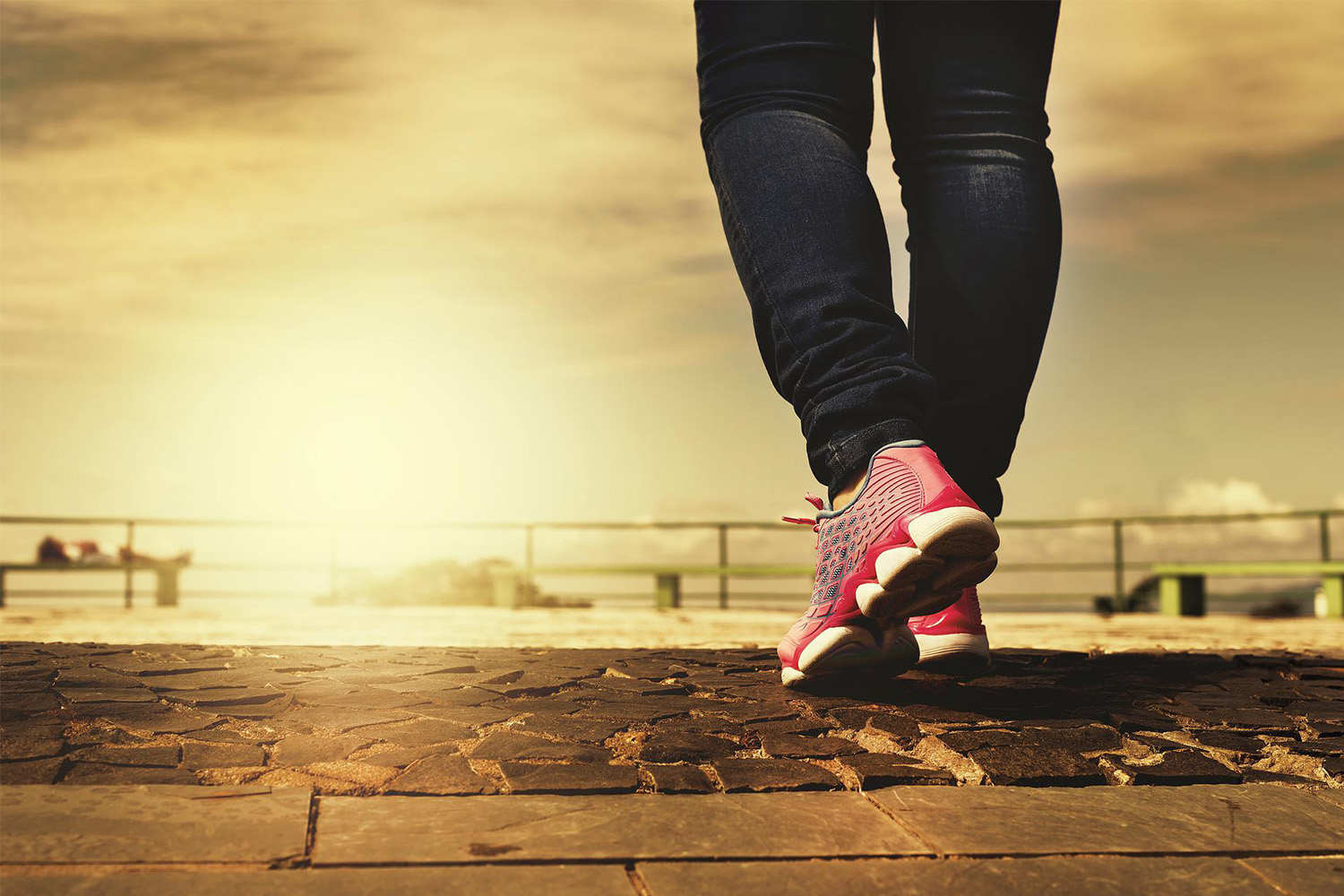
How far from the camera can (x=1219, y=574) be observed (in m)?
7.54

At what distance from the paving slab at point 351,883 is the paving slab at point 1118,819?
279 millimetres

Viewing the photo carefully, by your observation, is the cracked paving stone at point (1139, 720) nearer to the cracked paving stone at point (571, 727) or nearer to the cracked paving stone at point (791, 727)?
the cracked paving stone at point (791, 727)

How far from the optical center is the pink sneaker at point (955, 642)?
5.19 feet

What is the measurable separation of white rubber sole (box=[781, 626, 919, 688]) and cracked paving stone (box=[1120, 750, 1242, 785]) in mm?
349

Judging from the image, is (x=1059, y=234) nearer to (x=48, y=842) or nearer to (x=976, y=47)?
(x=976, y=47)

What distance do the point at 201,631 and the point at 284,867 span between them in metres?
3.48

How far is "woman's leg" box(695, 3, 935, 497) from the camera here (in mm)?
1347

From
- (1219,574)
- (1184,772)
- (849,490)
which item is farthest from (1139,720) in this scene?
(1219,574)

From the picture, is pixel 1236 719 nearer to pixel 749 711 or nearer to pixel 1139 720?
pixel 1139 720

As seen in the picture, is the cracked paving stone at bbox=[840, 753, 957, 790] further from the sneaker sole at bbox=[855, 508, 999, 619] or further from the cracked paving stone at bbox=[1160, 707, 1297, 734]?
the cracked paving stone at bbox=[1160, 707, 1297, 734]

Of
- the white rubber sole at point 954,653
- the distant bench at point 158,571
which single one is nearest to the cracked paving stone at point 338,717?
the white rubber sole at point 954,653

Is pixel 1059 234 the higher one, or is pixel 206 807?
pixel 1059 234

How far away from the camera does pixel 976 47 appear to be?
160 cm

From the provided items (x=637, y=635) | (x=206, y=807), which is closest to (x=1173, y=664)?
(x=206, y=807)
